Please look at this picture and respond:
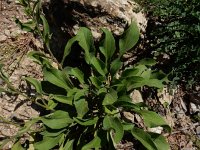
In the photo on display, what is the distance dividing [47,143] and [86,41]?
35.4 inches

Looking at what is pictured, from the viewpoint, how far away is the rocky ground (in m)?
3.62

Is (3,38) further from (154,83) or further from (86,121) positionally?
(154,83)

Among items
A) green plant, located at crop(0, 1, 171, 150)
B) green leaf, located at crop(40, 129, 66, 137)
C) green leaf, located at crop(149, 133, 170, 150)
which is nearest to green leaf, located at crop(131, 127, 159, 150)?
green plant, located at crop(0, 1, 171, 150)

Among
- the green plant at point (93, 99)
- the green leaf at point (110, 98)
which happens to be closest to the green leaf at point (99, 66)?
the green plant at point (93, 99)

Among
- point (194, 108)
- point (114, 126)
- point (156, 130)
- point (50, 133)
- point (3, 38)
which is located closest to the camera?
point (114, 126)

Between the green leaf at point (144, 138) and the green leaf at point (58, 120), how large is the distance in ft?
1.75

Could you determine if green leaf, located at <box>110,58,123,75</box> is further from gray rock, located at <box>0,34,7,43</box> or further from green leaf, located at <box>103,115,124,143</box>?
gray rock, located at <box>0,34,7,43</box>

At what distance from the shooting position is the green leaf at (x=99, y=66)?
3.27 metres

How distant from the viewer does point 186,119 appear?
369 cm

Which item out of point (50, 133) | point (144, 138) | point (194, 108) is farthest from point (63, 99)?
point (194, 108)

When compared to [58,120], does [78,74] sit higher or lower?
higher

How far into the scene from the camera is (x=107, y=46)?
3.34 m

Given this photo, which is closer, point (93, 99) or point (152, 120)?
point (152, 120)

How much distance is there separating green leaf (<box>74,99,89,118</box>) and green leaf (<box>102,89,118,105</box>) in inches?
8.1
